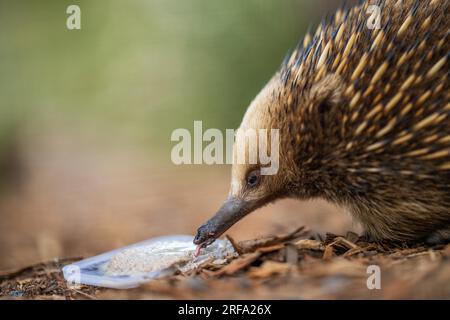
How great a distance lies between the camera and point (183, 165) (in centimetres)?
1036

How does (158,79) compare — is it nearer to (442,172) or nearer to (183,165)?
(183,165)

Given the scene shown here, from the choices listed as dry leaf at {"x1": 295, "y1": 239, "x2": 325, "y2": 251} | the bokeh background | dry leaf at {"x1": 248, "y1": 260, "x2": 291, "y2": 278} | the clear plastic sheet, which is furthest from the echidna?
the bokeh background

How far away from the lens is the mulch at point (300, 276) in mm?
2221

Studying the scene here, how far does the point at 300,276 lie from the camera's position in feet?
8.00

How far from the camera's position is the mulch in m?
2.22

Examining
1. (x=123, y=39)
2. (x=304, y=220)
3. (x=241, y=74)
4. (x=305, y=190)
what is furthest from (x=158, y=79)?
(x=305, y=190)

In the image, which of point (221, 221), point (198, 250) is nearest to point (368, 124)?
point (221, 221)

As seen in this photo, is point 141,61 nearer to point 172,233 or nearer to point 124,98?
point 124,98

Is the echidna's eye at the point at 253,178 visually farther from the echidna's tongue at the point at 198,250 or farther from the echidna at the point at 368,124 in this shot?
the echidna's tongue at the point at 198,250

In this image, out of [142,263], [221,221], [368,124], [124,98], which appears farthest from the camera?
[124,98]

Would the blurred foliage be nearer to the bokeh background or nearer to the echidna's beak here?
the bokeh background

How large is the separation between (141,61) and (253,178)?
9.07 m

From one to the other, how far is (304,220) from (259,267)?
10.6 ft

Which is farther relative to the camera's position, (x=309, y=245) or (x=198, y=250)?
(x=198, y=250)
